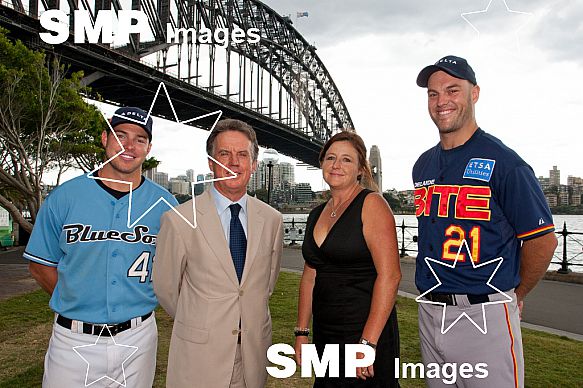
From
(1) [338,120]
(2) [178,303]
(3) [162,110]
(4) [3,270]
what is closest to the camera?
(2) [178,303]

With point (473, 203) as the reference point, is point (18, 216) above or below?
below

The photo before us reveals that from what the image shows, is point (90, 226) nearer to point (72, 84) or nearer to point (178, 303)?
point (178, 303)

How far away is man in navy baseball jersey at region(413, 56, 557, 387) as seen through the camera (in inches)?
87.5

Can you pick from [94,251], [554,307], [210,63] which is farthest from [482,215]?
[210,63]

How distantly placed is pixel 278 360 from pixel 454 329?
0.93 metres

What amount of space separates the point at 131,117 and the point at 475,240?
6.42 ft

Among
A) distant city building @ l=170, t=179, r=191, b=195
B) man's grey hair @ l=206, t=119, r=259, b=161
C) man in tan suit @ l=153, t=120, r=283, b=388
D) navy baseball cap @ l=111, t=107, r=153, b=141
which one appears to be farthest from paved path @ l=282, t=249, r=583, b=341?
navy baseball cap @ l=111, t=107, r=153, b=141

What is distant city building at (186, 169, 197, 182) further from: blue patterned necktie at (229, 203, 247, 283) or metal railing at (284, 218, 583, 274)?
metal railing at (284, 218, 583, 274)

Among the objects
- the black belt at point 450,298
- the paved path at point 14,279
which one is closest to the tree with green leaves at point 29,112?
the paved path at point 14,279

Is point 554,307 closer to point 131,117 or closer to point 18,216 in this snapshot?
point 131,117

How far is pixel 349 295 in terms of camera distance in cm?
249

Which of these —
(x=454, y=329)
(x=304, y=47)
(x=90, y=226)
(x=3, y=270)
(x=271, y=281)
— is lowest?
(x=3, y=270)

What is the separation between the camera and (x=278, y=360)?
95.4 inches

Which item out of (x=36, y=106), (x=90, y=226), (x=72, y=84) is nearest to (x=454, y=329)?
(x=90, y=226)
